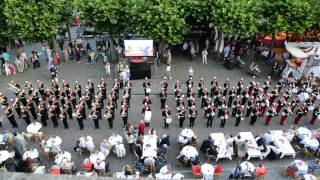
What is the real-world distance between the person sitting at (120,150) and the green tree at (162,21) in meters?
9.02

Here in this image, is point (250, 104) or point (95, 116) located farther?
point (250, 104)

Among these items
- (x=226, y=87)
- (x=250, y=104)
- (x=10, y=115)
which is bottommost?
(x=10, y=115)

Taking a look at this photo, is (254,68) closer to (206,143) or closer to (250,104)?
(250,104)

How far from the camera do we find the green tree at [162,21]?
2505cm

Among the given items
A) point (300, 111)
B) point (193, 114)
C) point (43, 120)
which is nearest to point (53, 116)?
point (43, 120)

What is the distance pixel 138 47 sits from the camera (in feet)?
88.3

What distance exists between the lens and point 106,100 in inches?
958

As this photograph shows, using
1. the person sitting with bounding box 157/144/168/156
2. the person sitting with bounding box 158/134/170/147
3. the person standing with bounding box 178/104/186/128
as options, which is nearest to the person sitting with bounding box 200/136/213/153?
the person sitting with bounding box 158/134/170/147

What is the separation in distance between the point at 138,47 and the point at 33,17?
706 centimetres

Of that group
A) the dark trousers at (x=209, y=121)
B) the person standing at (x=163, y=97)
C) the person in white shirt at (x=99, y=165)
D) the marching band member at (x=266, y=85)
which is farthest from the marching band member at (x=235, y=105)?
the person in white shirt at (x=99, y=165)

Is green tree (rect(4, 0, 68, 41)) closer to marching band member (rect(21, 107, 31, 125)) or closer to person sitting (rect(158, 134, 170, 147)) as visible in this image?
marching band member (rect(21, 107, 31, 125))

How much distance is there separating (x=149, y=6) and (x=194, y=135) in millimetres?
9319

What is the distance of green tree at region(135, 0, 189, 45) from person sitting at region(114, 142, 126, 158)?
902 cm

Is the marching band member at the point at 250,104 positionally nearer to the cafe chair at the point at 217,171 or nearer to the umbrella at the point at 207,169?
the cafe chair at the point at 217,171
